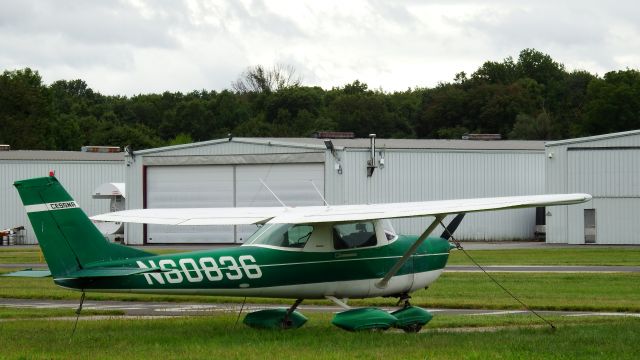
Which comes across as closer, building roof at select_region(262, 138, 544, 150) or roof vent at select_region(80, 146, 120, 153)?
building roof at select_region(262, 138, 544, 150)

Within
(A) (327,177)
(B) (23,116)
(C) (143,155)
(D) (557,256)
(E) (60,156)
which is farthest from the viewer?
(B) (23,116)

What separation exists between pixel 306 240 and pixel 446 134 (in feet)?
267

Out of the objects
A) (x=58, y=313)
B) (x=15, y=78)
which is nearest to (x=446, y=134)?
(x=15, y=78)

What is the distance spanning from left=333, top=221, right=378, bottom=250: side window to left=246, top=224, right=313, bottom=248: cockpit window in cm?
41

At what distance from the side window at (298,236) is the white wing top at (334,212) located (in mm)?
223

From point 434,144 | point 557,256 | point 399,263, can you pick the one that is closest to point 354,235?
point 399,263

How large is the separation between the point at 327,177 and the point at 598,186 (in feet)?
39.4

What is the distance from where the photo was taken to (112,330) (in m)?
16.2

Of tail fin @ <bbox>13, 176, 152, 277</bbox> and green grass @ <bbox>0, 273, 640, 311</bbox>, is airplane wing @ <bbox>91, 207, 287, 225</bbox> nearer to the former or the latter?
tail fin @ <bbox>13, 176, 152, 277</bbox>

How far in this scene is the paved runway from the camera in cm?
1919

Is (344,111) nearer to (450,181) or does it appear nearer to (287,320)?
(450,181)

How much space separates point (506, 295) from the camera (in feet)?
73.7

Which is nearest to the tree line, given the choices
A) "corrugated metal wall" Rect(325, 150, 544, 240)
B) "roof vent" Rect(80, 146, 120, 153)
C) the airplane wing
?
"roof vent" Rect(80, 146, 120, 153)

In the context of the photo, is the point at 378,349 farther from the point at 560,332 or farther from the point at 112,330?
the point at 112,330
